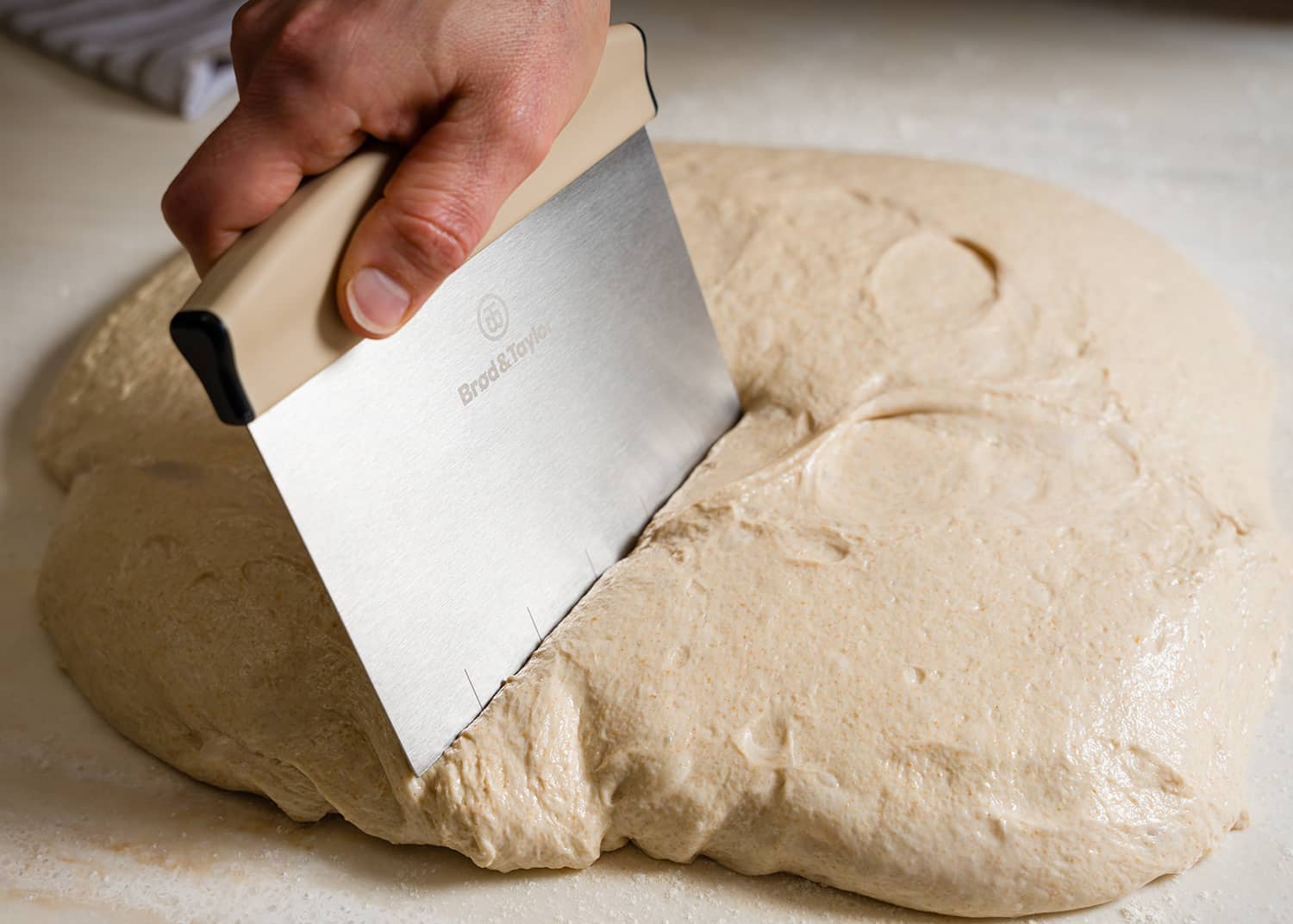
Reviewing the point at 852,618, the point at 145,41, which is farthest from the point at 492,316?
the point at 145,41

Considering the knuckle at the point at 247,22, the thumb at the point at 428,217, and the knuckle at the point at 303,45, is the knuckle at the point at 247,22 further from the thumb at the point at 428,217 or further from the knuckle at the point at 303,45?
the thumb at the point at 428,217

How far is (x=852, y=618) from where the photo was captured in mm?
1233

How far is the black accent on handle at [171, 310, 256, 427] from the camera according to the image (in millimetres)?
892

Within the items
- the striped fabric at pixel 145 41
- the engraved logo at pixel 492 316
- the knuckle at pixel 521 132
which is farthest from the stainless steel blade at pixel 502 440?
the striped fabric at pixel 145 41

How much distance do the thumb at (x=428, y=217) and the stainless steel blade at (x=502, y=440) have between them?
65 mm

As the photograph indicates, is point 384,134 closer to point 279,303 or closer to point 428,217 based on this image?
point 428,217

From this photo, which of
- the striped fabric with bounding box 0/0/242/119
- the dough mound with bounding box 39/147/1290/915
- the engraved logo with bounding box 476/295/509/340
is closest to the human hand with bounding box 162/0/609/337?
the engraved logo with bounding box 476/295/509/340

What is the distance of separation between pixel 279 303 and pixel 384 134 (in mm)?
208

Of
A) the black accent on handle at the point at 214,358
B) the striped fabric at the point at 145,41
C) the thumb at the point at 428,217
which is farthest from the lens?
the striped fabric at the point at 145,41

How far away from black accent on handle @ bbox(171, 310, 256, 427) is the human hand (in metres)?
0.12

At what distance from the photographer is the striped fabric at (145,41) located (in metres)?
2.60

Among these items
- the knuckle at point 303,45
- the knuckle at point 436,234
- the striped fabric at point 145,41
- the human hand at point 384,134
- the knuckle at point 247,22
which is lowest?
the striped fabric at point 145,41

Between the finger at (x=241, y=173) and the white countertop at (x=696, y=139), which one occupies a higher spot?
the finger at (x=241, y=173)

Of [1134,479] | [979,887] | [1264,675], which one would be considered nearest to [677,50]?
[1134,479]
